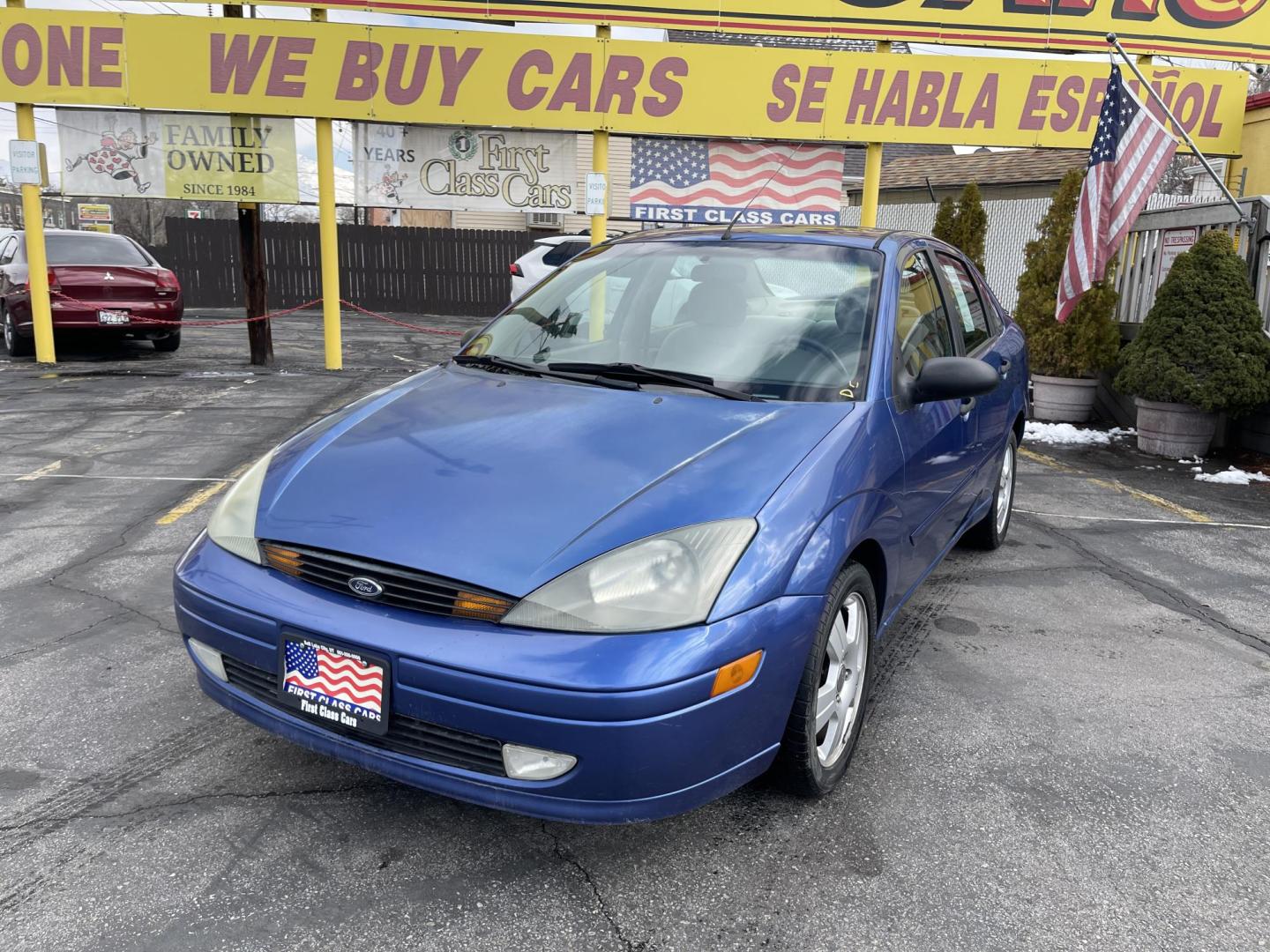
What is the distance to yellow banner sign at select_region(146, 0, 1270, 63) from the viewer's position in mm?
10320

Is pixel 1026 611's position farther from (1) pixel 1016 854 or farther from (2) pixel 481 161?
(2) pixel 481 161

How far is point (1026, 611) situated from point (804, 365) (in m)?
1.99

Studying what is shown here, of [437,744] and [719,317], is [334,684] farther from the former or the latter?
[719,317]

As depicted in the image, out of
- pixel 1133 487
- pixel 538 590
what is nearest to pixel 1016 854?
pixel 538 590

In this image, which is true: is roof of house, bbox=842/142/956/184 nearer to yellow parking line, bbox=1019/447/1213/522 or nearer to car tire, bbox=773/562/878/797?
yellow parking line, bbox=1019/447/1213/522

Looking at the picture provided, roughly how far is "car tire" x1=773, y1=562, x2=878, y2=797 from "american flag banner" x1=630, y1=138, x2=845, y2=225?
8946 millimetres

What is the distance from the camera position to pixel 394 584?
87.0 inches

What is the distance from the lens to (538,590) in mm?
2117

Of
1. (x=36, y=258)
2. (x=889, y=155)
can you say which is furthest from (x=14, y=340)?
(x=889, y=155)

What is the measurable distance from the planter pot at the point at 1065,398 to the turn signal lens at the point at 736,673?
823 centimetres

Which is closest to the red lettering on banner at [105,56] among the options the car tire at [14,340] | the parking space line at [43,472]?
the car tire at [14,340]

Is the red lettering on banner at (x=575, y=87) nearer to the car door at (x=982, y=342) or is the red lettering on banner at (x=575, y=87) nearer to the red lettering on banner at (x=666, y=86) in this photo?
the red lettering on banner at (x=666, y=86)

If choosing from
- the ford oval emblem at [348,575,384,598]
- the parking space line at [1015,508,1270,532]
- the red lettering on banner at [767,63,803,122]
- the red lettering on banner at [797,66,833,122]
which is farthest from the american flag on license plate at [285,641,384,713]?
the red lettering on banner at [797,66,833,122]

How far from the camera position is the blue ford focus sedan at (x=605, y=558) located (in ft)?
6.83
